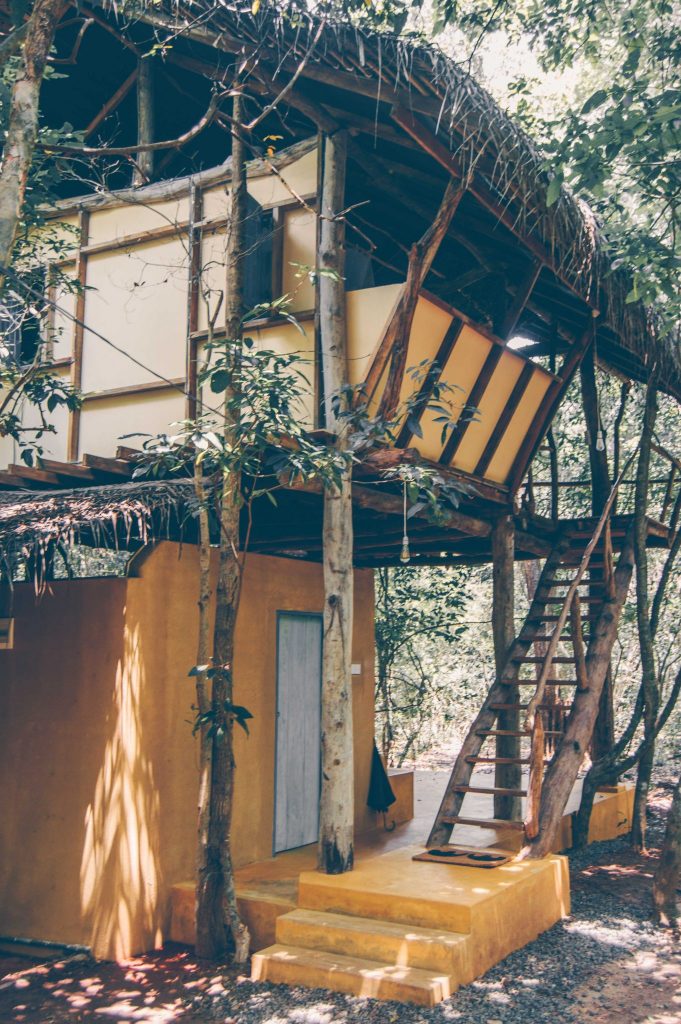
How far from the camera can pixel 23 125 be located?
3869 mm

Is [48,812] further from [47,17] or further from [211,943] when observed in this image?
[47,17]

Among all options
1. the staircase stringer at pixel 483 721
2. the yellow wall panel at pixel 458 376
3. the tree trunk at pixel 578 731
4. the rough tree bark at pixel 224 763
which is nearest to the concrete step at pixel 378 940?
the rough tree bark at pixel 224 763

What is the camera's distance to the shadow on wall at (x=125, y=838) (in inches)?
217

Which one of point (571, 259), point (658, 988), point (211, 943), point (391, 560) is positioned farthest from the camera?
point (391, 560)

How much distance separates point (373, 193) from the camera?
682cm

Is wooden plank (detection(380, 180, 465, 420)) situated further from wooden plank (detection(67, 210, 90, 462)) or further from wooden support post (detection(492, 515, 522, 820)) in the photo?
wooden plank (detection(67, 210, 90, 462))

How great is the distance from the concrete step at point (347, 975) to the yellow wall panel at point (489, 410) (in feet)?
11.9

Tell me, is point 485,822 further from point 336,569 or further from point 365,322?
point 365,322

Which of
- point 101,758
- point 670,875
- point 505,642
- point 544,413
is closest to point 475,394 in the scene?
point 544,413

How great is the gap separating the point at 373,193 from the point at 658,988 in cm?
554

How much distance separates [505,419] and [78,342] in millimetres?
3496

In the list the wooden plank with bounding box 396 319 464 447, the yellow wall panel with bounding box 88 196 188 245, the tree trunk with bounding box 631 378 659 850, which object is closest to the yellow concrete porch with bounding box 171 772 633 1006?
the tree trunk with bounding box 631 378 659 850

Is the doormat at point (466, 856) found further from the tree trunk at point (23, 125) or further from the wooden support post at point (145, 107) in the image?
the wooden support post at point (145, 107)

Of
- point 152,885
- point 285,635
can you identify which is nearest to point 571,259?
point 285,635
